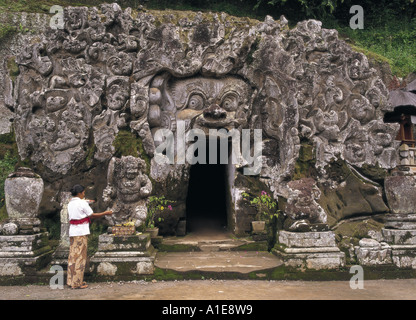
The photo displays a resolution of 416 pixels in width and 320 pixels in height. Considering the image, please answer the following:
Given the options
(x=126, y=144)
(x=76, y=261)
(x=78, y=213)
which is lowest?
(x=76, y=261)

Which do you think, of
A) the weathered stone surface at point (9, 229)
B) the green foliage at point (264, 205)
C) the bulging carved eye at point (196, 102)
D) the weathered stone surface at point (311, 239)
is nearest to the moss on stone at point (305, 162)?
the green foliage at point (264, 205)

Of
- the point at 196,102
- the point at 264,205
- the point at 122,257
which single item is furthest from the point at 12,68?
the point at 264,205

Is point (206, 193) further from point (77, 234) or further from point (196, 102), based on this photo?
point (77, 234)

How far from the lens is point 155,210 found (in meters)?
7.16

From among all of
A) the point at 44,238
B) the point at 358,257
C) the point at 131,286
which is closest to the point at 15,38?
the point at 44,238

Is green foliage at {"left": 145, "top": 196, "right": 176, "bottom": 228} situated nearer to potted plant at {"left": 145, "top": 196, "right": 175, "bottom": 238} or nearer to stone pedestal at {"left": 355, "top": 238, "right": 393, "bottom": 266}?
potted plant at {"left": 145, "top": 196, "right": 175, "bottom": 238}

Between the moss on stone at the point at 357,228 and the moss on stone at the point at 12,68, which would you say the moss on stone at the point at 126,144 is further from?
the moss on stone at the point at 357,228

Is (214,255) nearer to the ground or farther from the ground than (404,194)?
nearer to the ground

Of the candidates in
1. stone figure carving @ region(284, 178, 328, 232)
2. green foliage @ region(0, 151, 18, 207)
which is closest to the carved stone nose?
stone figure carving @ region(284, 178, 328, 232)

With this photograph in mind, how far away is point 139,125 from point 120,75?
46.3 inches

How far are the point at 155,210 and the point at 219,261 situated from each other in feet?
5.79

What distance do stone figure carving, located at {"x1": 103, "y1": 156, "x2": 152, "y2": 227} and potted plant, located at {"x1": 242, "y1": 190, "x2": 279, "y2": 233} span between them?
2.41 meters

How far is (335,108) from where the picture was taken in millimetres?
7680

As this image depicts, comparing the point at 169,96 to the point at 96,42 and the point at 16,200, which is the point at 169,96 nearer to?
the point at 96,42
